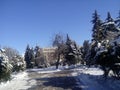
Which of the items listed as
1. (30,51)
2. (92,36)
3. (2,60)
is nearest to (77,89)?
(2,60)

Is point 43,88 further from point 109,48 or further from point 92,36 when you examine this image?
point 92,36

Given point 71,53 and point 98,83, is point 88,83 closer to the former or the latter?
point 98,83

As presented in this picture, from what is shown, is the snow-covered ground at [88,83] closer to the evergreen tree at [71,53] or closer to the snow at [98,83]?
the snow at [98,83]

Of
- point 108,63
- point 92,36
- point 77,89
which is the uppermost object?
point 92,36

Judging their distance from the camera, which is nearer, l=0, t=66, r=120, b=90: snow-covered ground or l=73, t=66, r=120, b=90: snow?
l=73, t=66, r=120, b=90: snow

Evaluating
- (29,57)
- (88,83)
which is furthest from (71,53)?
(88,83)

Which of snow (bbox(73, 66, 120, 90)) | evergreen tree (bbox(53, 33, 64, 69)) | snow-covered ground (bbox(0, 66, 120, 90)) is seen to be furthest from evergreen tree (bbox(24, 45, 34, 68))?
snow (bbox(73, 66, 120, 90))

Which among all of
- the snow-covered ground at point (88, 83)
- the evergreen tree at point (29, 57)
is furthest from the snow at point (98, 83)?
the evergreen tree at point (29, 57)

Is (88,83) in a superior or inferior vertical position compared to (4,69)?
inferior

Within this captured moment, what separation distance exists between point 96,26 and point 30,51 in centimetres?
4694

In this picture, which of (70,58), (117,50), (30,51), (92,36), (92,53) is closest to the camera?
(117,50)

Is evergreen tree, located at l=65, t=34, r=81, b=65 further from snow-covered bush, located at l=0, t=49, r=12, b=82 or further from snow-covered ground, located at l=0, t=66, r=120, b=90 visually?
snow-covered bush, located at l=0, t=49, r=12, b=82

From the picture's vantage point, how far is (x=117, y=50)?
18.8 m

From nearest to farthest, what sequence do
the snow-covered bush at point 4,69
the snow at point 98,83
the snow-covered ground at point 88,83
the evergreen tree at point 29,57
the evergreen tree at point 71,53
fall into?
the snow at point 98,83 < the snow-covered ground at point 88,83 < the snow-covered bush at point 4,69 < the evergreen tree at point 71,53 < the evergreen tree at point 29,57
